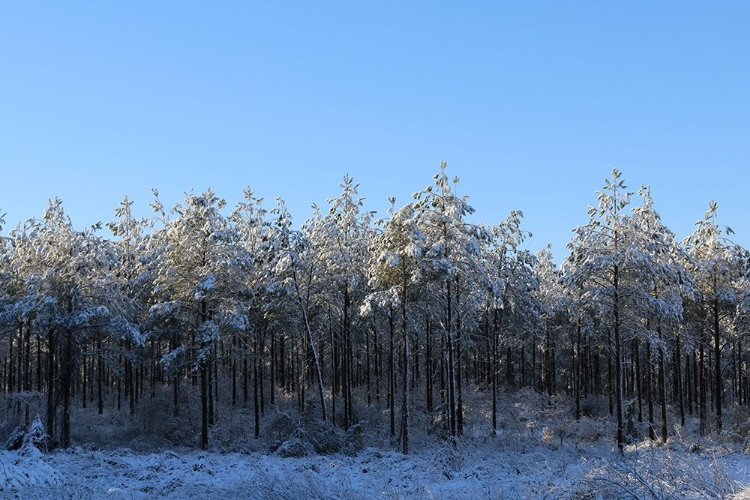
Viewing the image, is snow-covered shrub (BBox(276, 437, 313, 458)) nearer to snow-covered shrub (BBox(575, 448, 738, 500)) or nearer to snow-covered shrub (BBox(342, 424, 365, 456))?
snow-covered shrub (BBox(342, 424, 365, 456))

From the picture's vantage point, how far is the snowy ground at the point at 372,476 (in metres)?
11.8

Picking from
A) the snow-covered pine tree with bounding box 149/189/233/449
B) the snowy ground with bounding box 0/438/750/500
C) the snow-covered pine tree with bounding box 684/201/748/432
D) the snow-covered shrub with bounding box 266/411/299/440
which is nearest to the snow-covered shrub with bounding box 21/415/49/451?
the snowy ground with bounding box 0/438/750/500

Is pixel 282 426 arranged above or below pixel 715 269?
below

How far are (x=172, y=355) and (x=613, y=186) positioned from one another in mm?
18975

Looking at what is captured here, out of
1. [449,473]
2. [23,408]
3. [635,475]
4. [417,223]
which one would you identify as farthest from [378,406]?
[635,475]

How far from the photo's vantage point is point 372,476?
17922 millimetres

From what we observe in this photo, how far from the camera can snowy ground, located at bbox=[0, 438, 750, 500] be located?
11789mm

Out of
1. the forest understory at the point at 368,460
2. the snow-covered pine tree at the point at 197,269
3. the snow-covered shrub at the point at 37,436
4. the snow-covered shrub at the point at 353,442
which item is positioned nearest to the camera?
the forest understory at the point at 368,460

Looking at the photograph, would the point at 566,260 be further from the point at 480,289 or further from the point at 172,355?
the point at 172,355

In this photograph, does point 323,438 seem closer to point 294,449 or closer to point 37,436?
point 294,449

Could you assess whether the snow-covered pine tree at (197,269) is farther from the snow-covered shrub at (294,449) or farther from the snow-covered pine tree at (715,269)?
the snow-covered pine tree at (715,269)

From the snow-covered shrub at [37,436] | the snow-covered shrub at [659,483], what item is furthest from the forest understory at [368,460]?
the snow-covered shrub at [37,436]

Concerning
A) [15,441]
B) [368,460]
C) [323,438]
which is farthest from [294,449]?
[15,441]

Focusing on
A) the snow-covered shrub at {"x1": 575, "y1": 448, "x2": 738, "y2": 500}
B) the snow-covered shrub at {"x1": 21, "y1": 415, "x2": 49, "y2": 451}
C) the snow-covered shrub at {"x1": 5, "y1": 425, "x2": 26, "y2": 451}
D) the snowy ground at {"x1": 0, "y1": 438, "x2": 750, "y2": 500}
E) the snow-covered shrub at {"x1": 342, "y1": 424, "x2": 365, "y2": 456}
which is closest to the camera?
the snow-covered shrub at {"x1": 575, "y1": 448, "x2": 738, "y2": 500}
